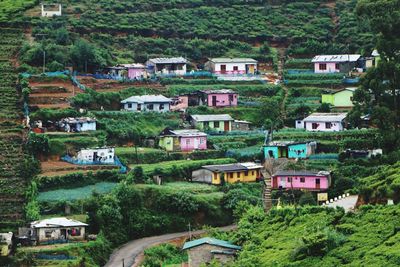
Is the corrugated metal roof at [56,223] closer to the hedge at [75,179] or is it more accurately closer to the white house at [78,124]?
the hedge at [75,179]

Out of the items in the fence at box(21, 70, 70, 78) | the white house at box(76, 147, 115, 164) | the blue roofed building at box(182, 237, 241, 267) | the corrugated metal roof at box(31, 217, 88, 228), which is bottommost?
the blue roofed building at box(182, 237, 241, 267)

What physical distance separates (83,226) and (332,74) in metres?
32.8

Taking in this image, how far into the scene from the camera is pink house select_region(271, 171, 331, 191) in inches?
2500

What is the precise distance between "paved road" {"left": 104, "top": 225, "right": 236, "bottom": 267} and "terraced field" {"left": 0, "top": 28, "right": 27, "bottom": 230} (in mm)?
5475

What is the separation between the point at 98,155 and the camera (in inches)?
2643

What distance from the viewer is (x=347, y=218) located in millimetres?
43000

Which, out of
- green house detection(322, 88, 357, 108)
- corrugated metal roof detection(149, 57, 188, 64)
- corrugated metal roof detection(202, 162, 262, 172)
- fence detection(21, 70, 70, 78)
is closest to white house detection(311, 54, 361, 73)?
green house detection(322, 88, 357, 108)

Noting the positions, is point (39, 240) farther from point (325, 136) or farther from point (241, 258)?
point (325, 136)

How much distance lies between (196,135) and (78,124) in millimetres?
7250

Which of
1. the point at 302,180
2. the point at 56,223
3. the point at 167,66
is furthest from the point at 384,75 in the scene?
the point at 167,66

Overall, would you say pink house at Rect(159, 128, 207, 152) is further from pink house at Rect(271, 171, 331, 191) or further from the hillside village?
pink house at Rect(271, 171, 331, 191)

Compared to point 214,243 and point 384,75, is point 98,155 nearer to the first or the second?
point 384,75

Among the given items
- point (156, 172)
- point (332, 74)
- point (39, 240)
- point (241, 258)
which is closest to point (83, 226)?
point (39, 240)

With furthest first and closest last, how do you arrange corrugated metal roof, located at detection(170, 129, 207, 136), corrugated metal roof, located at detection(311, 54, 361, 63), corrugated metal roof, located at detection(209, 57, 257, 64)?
corrugated metal roof, located at detection(311, 54, 361, 63) → corrugated metal roof, located at detection(209, 57, 257, 64) → corrugated metal roof, located at detection(170, 129, 207, 136)
